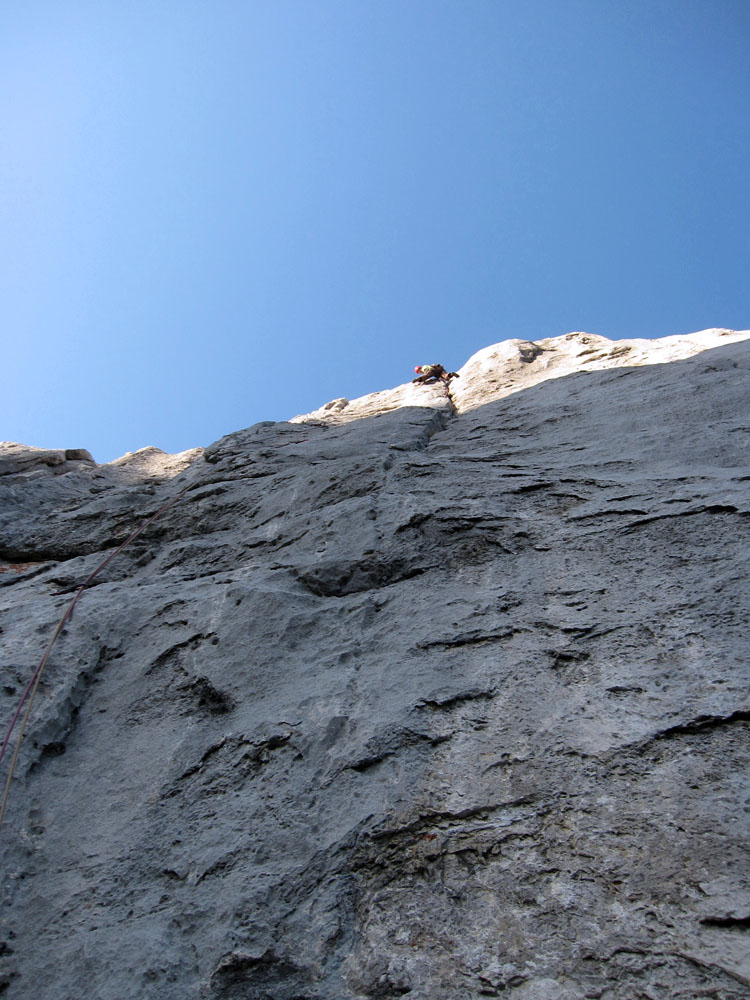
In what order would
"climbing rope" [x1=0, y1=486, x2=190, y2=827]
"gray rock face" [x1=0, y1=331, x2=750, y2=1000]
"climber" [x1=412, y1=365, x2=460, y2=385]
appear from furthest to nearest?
1. "climber" [x1=412, y1=365, x2=460, y2=385]
2. "climbing rope" [x1=0, y1=486, x2=190, y2=827]
3. "gray rock face" [x1=0, y1=331, x2=750, y2=1000]

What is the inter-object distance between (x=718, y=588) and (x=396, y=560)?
1343mm

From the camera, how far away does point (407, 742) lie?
2.40 metres

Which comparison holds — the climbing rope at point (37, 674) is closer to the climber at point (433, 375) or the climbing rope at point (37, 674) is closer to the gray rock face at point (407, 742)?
the gray rock face at point (407, 742)

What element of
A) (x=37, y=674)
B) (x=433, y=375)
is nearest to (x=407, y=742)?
(x=37, y=674)

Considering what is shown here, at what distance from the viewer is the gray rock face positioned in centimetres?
184

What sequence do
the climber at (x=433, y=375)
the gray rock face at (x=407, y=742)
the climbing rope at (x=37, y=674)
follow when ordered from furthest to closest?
the climber at (x=433, y=375) < the climbing rope at (x=37, y=674) < the gray rock face at (x=407, y=742)

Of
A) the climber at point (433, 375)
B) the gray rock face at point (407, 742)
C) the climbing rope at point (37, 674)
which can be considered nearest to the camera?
the gray rock face at point (407, 742)

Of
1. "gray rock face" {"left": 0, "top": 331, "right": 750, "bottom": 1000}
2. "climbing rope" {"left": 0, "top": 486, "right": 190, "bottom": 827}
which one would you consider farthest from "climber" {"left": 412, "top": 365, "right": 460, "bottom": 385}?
"climbing rope" {"left": 0, "top": 486, "right": 190, "bottom": 827}

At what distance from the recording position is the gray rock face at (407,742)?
6.03 feet

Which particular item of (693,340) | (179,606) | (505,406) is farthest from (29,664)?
(693,340)

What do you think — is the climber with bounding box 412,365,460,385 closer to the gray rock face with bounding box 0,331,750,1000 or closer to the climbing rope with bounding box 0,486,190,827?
the gray rock face with bounding box 0,331,750,1000

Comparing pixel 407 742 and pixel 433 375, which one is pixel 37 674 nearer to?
pixel 407 742

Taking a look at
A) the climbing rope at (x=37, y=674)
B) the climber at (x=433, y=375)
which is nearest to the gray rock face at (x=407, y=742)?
the climbing rope at (x=37, y=674)

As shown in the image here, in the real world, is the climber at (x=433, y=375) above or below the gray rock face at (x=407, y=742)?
above
